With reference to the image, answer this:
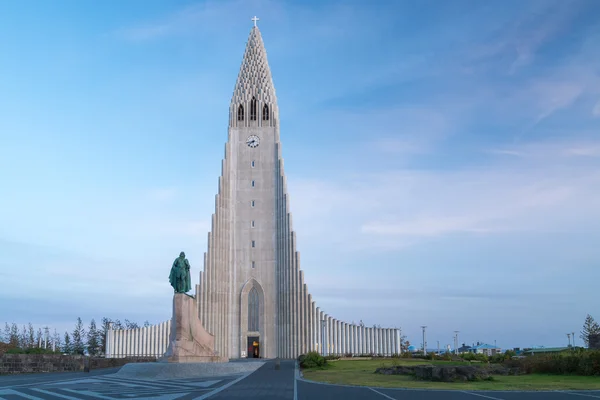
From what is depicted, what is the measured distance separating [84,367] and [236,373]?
1196cm

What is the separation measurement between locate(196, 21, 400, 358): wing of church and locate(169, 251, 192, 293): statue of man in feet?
71.5

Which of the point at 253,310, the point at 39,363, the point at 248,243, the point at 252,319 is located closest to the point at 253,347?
the point at 252,319

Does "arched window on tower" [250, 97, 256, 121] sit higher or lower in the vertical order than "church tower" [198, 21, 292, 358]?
higher

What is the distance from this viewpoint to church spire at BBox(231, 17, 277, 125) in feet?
186

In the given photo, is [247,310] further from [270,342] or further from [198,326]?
[198,326]

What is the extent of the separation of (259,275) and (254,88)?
60.9 feet

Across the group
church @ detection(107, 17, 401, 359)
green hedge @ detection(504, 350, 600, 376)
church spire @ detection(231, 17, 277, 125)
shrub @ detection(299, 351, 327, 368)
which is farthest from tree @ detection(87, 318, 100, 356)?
green hedge @ detection(504, 350, 600, 376)

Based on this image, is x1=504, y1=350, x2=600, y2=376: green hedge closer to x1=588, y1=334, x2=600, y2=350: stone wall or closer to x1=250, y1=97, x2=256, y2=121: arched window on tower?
x1=588, y1=334, x2=600, y2=350: stone wall

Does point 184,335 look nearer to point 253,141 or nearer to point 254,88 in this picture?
point 253,141

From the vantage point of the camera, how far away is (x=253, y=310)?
52562 mm

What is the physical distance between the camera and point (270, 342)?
170 ft

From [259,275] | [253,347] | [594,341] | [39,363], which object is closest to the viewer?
[594,341]

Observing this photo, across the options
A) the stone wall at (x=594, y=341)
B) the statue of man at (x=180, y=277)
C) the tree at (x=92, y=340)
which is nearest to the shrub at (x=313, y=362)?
the statue of man at (x=180, y=277)

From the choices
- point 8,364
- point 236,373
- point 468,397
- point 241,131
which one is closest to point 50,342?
point 241,131
